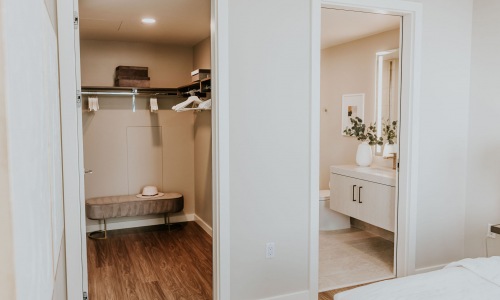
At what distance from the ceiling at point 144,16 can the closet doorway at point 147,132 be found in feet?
0.04

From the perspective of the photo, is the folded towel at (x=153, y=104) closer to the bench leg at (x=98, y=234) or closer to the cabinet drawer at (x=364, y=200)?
the bench leg at (x=98, y=234)

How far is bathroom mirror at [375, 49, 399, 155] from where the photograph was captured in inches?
179

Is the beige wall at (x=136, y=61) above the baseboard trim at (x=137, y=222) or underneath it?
above

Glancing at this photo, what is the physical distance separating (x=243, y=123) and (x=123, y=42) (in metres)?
3.11

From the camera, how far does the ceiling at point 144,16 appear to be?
140 inches

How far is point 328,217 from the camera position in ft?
16.7

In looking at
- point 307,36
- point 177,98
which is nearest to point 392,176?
point 307,36

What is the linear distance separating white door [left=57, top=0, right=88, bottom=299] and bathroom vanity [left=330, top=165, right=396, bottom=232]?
2.68 metres

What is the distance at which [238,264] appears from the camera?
2896mm

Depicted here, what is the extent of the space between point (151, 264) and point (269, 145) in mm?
1941

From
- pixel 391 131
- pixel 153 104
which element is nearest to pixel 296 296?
pixel 391 131

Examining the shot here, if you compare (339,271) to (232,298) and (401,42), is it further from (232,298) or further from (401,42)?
(401,42)

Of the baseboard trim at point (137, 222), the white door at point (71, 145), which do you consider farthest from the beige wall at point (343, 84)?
the white door at point (71, 145)

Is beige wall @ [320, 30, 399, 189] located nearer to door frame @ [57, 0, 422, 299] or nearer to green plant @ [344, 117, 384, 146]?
green plant @ [344, 117, 384, 146]
